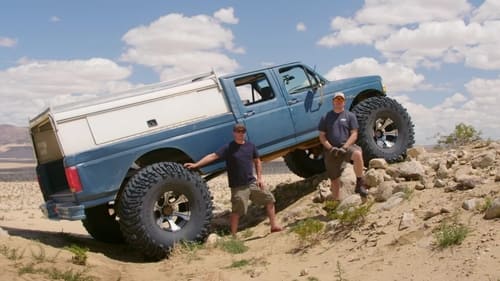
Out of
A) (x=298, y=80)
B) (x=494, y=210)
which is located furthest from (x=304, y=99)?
Result: (x=494, y=210)

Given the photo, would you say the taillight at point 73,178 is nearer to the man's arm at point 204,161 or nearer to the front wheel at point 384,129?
→ the man's arm at point 204,161

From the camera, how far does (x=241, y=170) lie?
7602 mm

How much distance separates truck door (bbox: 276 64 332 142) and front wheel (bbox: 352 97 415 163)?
0.66 meters

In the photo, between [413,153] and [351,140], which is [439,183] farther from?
[413,153]

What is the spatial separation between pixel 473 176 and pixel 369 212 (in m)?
1.32

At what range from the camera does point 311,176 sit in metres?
10.6

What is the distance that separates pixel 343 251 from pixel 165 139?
2.74 m

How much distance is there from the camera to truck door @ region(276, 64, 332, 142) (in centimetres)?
844

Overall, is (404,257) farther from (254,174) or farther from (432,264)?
(254,174)

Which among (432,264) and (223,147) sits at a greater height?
(223,147)

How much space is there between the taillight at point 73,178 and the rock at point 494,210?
4564mm

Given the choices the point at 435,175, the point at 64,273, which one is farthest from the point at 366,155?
the point at 64,273

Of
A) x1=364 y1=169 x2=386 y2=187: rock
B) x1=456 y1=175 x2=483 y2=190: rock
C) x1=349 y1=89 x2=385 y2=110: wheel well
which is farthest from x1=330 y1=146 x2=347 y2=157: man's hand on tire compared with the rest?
x1=349 y1=89 x2=385 y2=110: wheel well

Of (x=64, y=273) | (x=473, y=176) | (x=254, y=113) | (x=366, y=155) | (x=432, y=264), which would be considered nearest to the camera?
(x=432, y=264)
